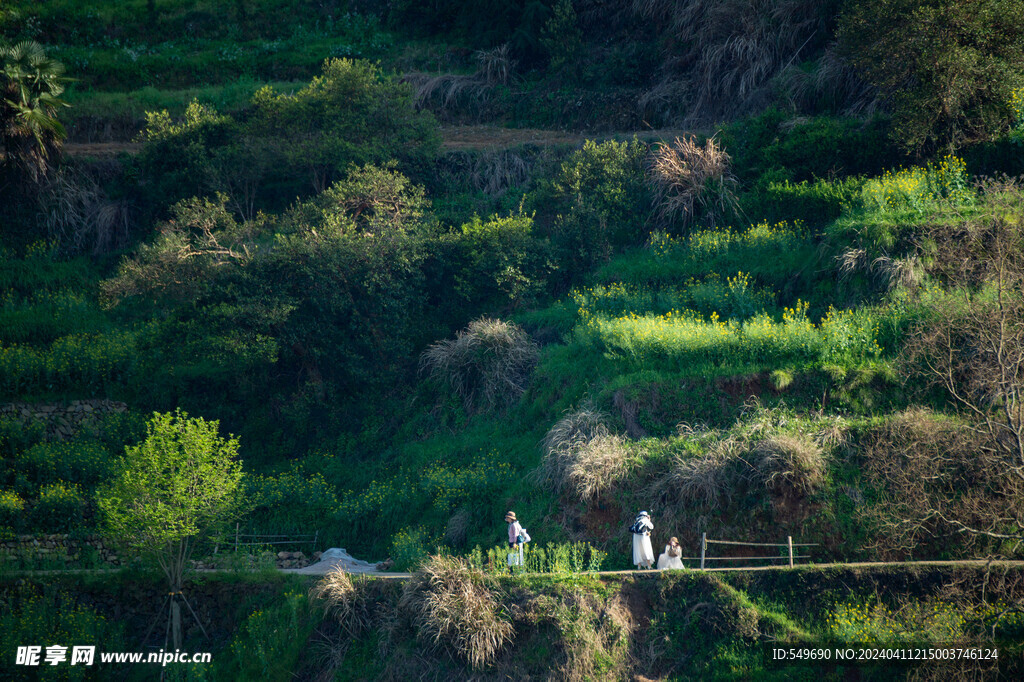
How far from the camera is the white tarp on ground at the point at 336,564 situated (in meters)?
22.9

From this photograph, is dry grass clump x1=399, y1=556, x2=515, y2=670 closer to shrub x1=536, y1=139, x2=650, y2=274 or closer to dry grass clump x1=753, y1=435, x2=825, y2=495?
dry grass clump x1=753, y1=435, x2=825, y2=495

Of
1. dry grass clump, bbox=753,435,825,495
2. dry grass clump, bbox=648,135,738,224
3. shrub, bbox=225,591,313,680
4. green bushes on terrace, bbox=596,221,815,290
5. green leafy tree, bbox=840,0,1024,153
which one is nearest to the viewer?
dry grass clump, bbox=753,435,825,495

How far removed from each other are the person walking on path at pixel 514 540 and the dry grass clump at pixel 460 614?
31.4 inches

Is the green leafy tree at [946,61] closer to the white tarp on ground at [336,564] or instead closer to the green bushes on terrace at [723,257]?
the green bushes on terrace at [723,257]

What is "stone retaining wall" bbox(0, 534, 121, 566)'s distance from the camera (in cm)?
2452

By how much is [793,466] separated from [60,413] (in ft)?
71.5

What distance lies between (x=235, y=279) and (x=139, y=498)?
Result: 830 centimetres

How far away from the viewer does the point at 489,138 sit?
38312mm

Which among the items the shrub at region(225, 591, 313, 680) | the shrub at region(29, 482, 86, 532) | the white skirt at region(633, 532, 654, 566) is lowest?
the shrub at region(225, 591, 313, 680)

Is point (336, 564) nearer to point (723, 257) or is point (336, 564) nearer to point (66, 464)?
point (66, 464)

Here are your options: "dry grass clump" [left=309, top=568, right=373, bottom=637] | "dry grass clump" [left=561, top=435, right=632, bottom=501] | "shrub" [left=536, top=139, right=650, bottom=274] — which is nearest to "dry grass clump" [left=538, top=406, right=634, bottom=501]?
"dry grass clump" [left=561, top=435, right=632, bottom=501]

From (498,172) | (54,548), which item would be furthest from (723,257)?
(54,548)

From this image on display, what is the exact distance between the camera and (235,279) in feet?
94.2

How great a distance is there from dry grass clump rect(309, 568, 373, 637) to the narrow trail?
19997 millimetres
